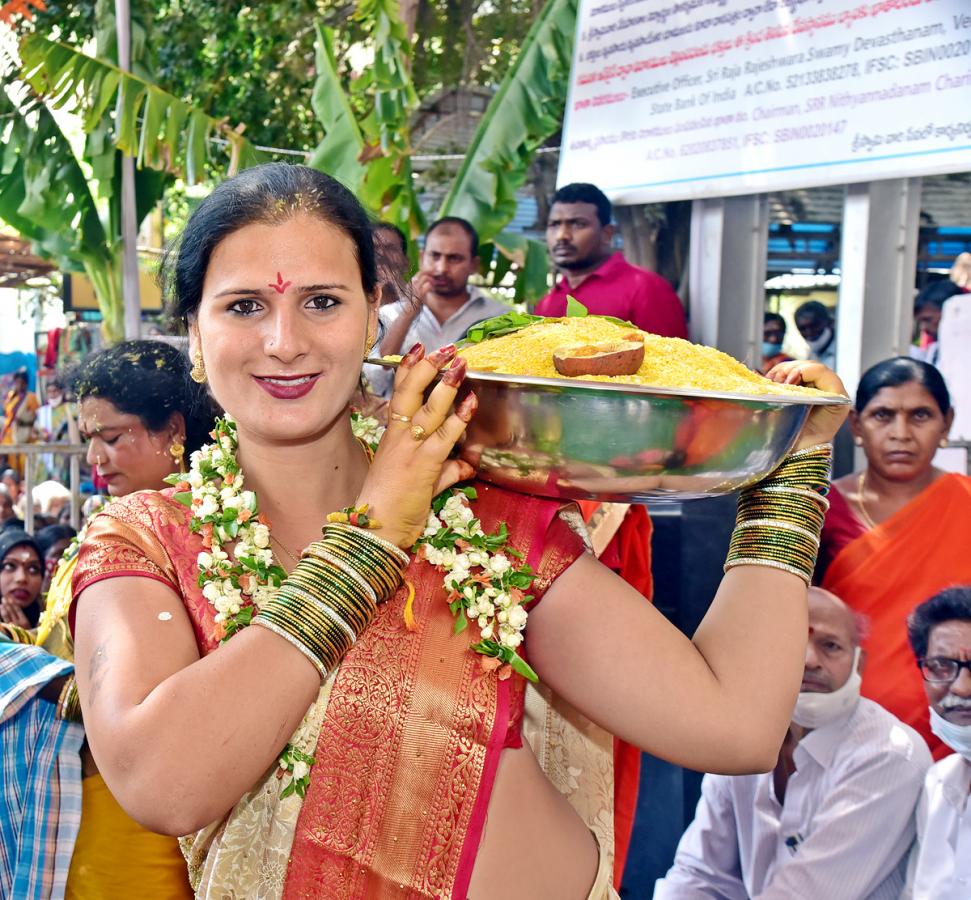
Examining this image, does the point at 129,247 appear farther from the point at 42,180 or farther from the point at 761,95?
the point at 761,95

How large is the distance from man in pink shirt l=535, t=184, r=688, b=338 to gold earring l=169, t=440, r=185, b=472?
8.65 feet

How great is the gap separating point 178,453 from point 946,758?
7.89ft

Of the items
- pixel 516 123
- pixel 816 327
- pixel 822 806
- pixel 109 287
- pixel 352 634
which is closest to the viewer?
pixel 352 634

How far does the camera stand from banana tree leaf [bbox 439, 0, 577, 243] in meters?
6.46

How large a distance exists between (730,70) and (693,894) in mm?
3548

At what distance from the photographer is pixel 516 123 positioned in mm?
6602

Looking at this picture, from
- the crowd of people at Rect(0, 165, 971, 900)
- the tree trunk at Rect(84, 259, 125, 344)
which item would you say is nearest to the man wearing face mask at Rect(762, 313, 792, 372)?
the tree trunk at Rect(84, 259, 125, 344)

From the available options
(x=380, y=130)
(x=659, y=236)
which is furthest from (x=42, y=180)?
(x=659, y=236)

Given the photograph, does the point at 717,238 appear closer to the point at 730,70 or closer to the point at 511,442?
the point at 730,70

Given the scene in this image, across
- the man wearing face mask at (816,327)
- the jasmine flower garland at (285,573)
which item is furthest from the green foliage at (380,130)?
the jasmine flower garland at (285,573)

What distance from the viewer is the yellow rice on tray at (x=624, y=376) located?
4.77ft

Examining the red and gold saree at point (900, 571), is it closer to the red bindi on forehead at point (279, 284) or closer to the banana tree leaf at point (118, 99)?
the red bindi on forehead at point (279, 284)

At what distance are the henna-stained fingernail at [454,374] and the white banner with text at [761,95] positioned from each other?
321 centimetres

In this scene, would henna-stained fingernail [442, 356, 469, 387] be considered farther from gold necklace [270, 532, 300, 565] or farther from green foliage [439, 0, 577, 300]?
green foliage [439, 0, 577, 300]
